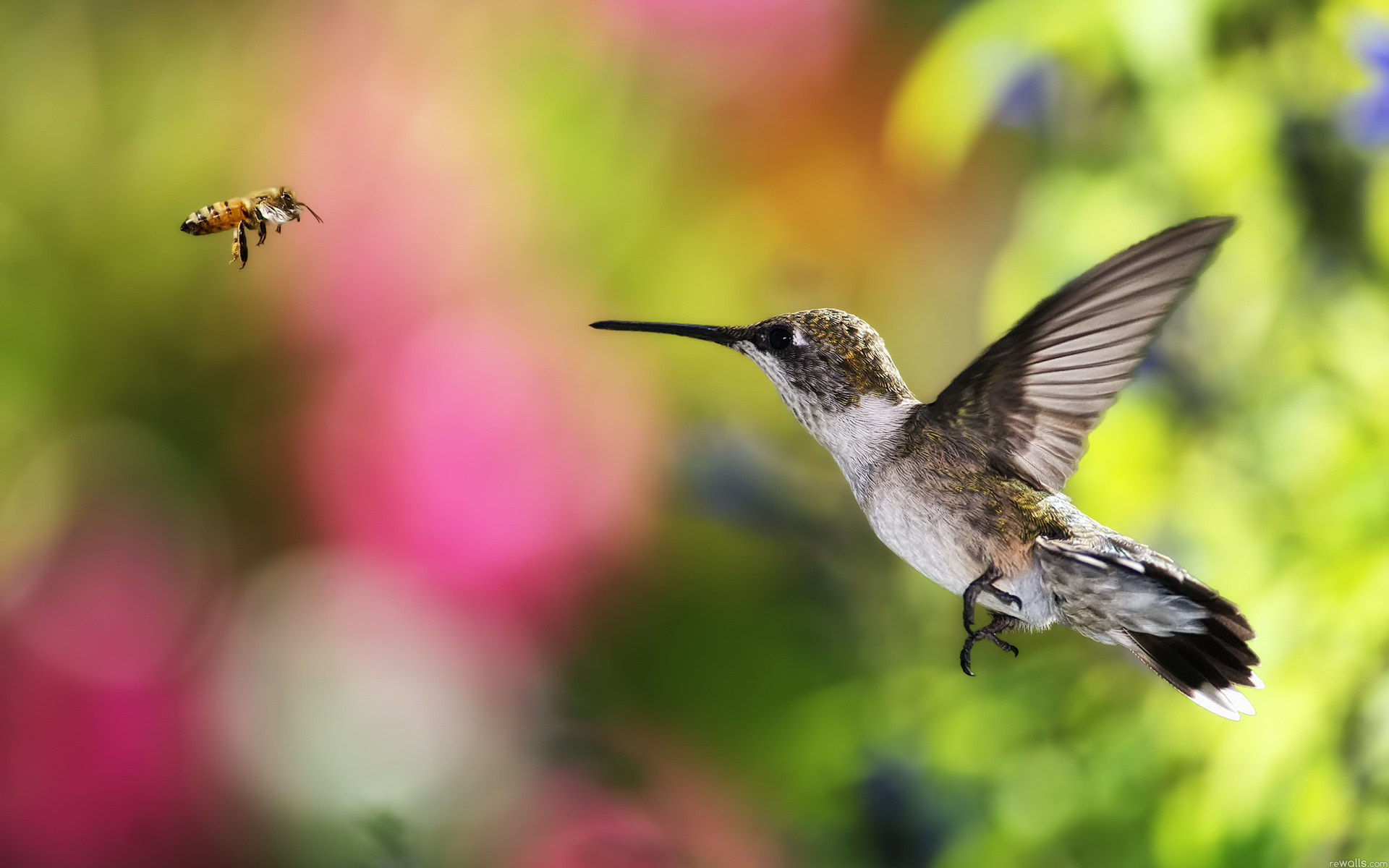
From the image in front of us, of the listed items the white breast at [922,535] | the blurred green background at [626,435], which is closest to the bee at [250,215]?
the white breast at [922,535]

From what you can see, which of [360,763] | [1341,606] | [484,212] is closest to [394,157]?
[484,212]

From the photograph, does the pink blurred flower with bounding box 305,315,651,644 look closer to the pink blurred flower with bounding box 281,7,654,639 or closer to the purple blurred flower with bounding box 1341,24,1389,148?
the pink blurred flower with bounding box 281,7,654,639

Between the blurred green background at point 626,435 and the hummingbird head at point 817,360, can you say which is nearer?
the hummingbird head at point 817,360

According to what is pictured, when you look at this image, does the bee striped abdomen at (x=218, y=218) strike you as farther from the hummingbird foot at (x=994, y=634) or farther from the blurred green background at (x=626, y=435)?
the blurred green background at (x=626, y=435)

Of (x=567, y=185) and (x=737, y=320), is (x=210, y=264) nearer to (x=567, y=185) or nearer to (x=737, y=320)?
(x=567, y=185)

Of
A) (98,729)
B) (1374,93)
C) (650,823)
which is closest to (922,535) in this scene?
(1374,93)

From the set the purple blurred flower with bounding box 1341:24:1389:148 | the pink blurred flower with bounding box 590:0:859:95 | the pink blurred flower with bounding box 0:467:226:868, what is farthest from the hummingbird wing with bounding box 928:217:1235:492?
the pink blurred flower with bounding box 590:0:859:95
